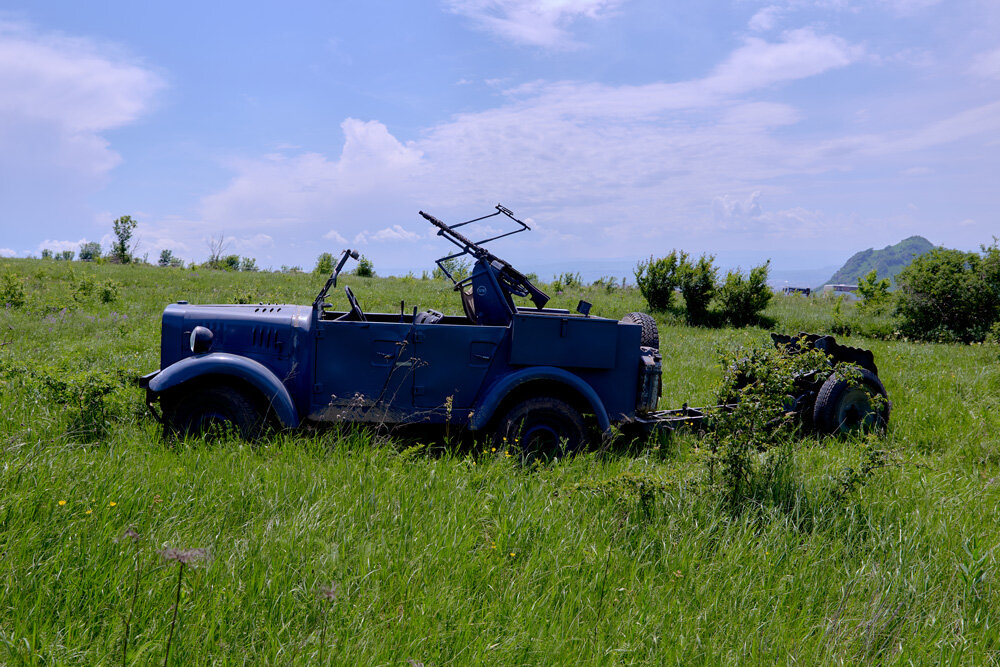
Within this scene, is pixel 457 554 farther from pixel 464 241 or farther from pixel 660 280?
pixel 660 280

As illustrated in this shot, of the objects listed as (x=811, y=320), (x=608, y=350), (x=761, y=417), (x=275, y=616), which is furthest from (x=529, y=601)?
(x=811, y=320)

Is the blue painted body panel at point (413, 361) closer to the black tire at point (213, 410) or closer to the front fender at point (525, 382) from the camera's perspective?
the front fender at point (525, 382)

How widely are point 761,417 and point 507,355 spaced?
1984mm

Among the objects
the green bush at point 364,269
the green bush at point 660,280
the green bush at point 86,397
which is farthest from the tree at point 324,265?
the green bush at point 86,397

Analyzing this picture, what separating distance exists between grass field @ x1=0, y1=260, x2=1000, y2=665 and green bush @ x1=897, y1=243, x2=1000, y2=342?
54.0 ft

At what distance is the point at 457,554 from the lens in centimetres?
324

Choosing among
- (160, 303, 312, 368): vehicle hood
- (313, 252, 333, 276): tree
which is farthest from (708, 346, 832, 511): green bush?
(313, 252, 333, 276): tree

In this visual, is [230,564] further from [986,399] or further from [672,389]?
[986,399]

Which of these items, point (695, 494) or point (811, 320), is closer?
point (695, 494)

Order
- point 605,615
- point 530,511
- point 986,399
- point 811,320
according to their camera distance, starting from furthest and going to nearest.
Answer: point 811,320
point 986,399
point 530,511
point 605,615

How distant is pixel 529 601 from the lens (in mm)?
2941

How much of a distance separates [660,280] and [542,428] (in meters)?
17.5

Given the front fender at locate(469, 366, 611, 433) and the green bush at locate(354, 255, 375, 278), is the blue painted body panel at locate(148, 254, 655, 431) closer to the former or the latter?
the front fender at locate(469, 366, 611, 433)

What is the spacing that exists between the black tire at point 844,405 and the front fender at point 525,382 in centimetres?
241
